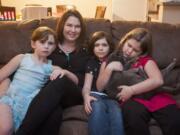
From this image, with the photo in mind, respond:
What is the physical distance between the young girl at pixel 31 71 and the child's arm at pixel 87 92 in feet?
0.57

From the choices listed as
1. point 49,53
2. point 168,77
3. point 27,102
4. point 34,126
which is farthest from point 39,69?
point 168,77

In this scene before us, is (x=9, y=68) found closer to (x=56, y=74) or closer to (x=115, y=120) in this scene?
(x=56, y=74)

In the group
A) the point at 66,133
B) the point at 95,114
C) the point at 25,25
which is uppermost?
the point at 25,25

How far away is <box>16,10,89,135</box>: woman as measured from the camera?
5.62 ft

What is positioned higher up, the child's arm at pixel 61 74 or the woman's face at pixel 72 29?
the woman's face at pixel 72 29

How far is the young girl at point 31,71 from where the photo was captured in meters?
1.88

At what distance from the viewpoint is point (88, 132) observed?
5.70 feet

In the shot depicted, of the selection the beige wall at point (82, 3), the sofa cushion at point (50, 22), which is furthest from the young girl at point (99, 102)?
the beige wall at point (82, 3)

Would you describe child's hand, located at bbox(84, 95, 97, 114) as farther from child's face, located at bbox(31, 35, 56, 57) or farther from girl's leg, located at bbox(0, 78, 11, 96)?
girl's leg, located at bbox(0, 78, 11, 96)

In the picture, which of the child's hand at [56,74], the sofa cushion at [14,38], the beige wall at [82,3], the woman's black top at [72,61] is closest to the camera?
the child's hand at [56,74]

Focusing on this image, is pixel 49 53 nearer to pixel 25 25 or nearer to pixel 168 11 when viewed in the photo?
pixel 25 25

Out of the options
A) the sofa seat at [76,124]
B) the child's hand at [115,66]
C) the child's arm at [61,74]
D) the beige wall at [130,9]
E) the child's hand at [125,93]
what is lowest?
the sofa seat at [76,124]

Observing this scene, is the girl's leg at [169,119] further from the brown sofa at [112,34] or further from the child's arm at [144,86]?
the brown sofa at [112,34]

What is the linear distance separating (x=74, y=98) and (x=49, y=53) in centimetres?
36
